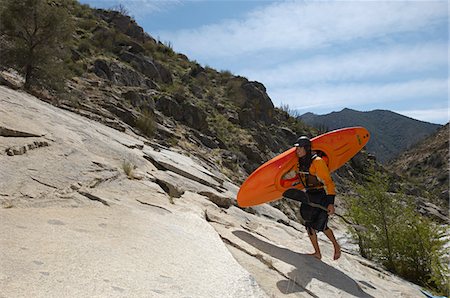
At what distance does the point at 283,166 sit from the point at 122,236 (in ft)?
11.6

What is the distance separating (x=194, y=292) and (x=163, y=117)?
1511cm

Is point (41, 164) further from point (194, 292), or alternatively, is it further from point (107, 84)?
point (107, 84)

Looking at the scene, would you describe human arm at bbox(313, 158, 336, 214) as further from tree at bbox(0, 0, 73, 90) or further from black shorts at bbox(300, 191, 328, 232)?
tree at bbox(0, 0, 73, 90)

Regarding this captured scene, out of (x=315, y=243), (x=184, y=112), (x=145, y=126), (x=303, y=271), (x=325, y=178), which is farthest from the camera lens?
(x=184, y=112)

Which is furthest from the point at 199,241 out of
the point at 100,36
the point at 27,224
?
the point at 100,36

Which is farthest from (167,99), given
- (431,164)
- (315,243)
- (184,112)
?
(431,164)

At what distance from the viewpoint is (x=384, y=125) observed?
14338 centimetres

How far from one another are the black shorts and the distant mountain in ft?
392

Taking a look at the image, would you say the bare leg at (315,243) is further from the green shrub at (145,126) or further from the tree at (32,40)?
the tree at (32,40)

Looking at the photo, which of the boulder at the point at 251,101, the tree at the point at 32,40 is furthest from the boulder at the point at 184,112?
the tree at the point at 32,40

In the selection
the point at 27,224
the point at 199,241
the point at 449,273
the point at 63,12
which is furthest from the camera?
the point at 63,12

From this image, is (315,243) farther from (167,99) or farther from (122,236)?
(167,99)

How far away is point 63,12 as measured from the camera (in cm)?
1277

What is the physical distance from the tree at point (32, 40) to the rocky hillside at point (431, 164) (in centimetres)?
4080
